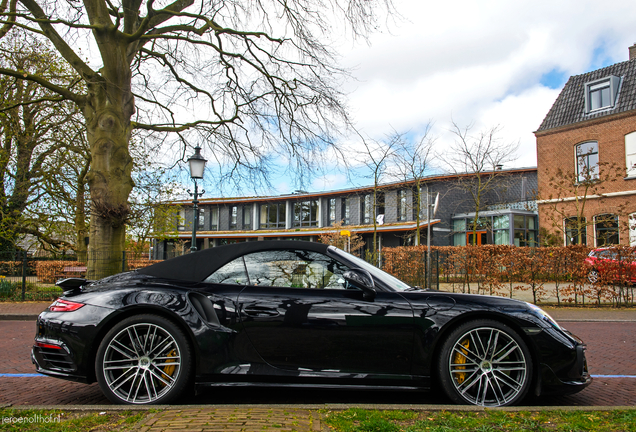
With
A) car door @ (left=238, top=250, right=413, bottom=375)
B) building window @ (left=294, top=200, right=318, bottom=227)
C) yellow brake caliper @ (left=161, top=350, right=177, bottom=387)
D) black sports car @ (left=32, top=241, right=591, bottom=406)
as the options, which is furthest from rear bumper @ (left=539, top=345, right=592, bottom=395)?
building window @ (left=294, top=200, right=318, bottom=227)

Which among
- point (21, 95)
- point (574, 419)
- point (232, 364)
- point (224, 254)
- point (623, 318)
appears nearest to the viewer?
point (574, 419)

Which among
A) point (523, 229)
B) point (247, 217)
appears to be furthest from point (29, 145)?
point (523, 229)

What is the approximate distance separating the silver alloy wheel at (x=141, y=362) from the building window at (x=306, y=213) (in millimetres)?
37127

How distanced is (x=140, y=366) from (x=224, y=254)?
1.06 metres

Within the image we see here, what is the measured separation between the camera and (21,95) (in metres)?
18.9

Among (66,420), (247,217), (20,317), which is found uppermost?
(247,217)

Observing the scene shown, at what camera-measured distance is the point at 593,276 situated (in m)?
12.2

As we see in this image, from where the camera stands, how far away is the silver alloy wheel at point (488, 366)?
10.8 feet

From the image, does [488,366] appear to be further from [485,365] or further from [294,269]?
[294,269]

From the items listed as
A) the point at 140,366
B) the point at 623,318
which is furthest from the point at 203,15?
the point at 623,318

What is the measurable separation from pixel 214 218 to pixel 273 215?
23.8 ft

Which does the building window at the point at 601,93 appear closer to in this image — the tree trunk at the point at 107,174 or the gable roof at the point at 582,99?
the gable roof at the point at 582,99

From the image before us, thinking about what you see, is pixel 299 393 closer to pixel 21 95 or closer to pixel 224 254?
pixel 224 254

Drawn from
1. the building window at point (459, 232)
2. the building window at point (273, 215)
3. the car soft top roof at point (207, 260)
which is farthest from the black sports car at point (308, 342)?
the building window at point (273, 215)
